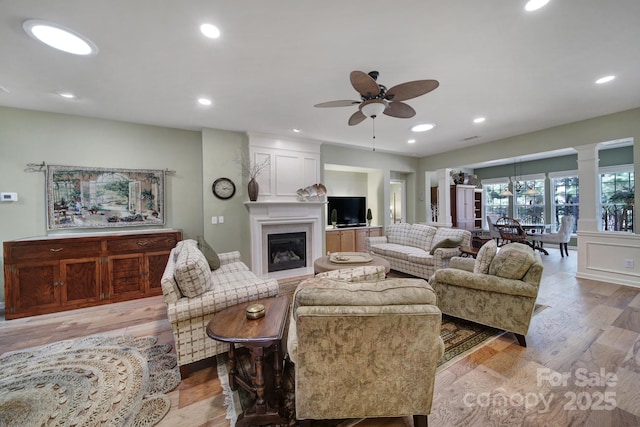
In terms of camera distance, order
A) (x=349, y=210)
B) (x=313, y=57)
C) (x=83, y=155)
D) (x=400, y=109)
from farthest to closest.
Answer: (x=349, y=210) < (x=83, y=155) < (x=400, y=109) < (x=313, y=57)

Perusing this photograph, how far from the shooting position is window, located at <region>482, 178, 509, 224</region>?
8.36 m

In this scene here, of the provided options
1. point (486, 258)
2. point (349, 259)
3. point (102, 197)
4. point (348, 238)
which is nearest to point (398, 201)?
point (348, 238)

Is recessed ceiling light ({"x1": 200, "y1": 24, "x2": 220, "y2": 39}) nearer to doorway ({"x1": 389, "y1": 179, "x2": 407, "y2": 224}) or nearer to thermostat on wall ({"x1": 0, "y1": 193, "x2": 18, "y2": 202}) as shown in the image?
A: thermostat on wall ({"x1": 0, "y1": 193, "x2": 18, "y2": 202})

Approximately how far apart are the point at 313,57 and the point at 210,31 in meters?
0.85

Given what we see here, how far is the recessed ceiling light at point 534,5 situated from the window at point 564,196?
7.53 meters

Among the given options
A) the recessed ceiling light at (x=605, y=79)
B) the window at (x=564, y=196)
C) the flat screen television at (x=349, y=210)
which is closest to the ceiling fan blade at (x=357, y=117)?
the recessed ceiling light at (x=605, y=79)

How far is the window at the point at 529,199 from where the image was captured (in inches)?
297

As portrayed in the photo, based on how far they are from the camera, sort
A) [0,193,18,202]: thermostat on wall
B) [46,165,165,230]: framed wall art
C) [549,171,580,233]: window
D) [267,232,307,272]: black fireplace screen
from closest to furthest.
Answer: [0,193,18,202]: thermostat on wall → [46,165,165,230]: framed wall art → [267,232,307,272]: black fireplace screen → [549,171,580,233]: window

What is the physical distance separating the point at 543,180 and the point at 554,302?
6132 mm

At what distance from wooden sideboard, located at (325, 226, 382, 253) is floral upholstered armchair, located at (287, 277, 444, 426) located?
4175 mm

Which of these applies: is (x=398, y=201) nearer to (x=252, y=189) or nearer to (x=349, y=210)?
(x=349, y=210)

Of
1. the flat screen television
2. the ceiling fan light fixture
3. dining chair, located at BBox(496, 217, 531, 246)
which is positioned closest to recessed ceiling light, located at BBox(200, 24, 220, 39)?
the ceiling fan light fixture

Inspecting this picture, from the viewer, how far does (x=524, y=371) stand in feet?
6.18

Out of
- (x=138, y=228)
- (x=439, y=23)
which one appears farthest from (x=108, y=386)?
(x=439, y=23)
